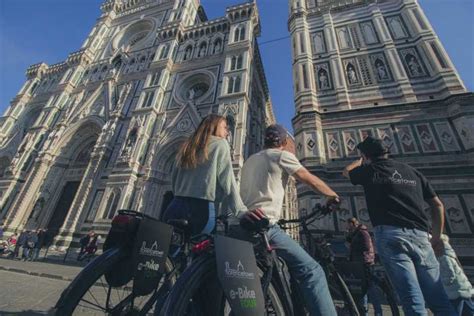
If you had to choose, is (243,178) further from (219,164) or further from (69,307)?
(69,307)

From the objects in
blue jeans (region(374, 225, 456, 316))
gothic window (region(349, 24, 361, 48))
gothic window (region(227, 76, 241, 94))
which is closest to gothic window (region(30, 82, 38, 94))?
gothic window (region(227, 76, 241, 94))

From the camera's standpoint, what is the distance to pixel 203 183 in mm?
1921

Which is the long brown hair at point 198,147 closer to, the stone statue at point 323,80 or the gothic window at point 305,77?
the gothic window at point 305,77

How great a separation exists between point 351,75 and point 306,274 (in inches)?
515

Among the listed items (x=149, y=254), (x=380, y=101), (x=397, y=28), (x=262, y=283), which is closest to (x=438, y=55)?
(x=397, y=28)

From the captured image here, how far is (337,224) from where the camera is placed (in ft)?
27.2

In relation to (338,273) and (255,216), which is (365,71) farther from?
(255,216)

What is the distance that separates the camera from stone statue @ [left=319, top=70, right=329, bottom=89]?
12.1 metres

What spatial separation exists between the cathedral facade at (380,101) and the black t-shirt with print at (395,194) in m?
6.70

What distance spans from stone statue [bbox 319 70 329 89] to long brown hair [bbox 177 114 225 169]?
11.7 m

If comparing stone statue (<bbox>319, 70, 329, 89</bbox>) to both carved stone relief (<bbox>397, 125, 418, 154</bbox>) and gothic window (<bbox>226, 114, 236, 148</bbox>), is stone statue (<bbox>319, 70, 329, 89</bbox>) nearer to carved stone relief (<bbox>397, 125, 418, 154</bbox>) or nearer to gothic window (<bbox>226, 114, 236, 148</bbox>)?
carved stone relief (<bbox>397, 125, 418, 154</bbox>)

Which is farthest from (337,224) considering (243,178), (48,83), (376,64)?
(48,83)

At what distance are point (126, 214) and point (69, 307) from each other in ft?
2.00

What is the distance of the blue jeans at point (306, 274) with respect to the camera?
159cm
